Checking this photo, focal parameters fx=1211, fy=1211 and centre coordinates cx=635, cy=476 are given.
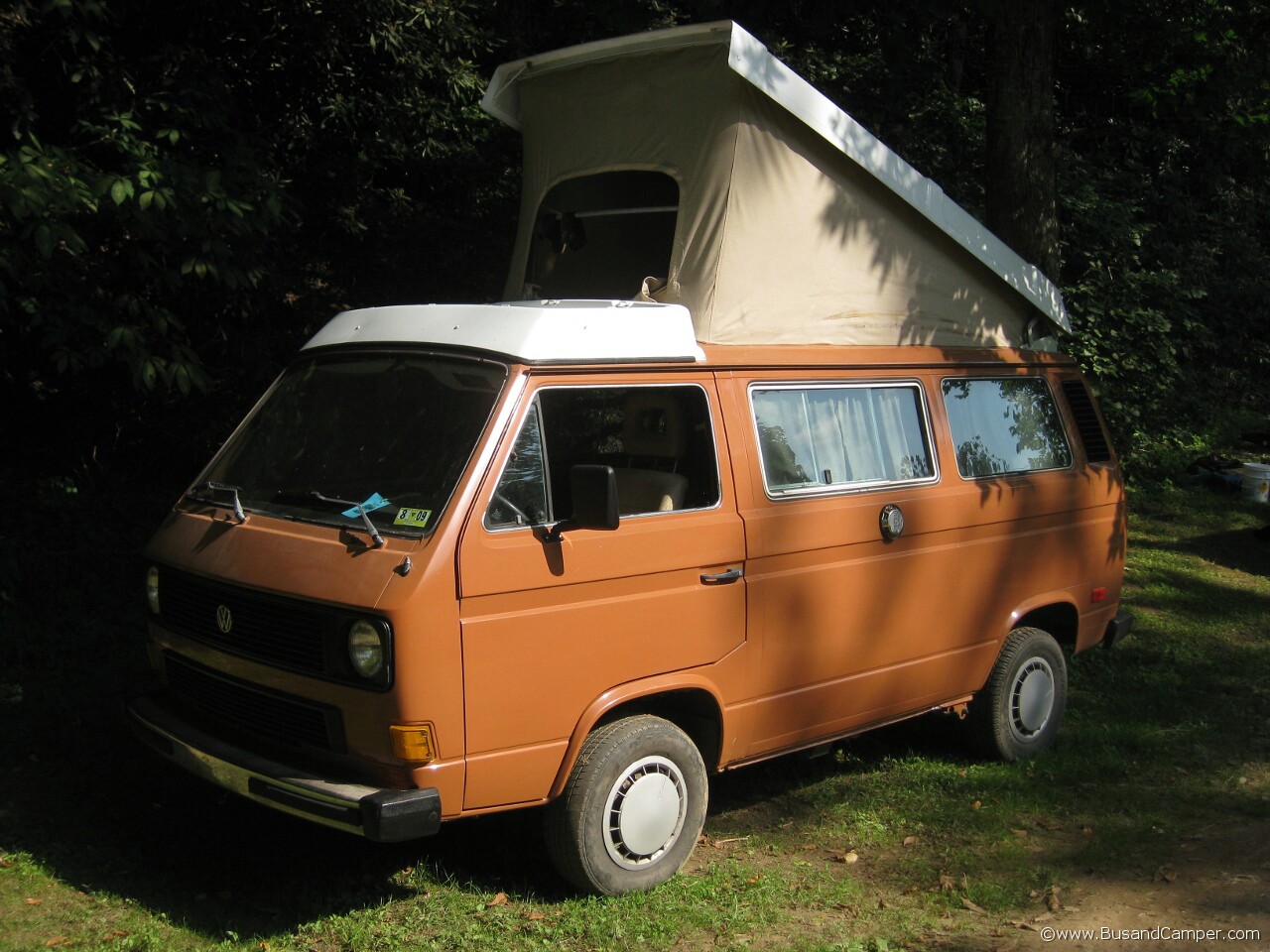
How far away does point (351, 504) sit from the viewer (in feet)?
14.8

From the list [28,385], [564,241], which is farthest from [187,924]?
[28,385]

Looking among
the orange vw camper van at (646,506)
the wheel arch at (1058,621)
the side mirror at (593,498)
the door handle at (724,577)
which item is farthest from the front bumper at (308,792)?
the wheel arch at (1058,621)

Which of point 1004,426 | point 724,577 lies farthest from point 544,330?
point 1004,426

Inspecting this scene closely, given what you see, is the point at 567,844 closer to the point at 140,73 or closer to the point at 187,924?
the point at 187,924

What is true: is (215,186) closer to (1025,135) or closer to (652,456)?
(652,456)

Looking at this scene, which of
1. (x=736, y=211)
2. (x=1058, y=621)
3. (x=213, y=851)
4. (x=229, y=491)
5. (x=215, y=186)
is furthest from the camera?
(x=1058, y=621)

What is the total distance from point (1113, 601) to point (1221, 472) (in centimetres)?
902

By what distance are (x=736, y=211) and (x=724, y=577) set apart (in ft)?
5.75

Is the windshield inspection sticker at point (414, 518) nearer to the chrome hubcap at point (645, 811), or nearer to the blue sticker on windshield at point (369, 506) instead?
the blue sticker on windshield at point (369, 506)

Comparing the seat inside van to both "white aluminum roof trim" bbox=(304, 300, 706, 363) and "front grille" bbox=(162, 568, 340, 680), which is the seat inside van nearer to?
"white aluminum roof trim" bbox=(304, 300, 706, 363)

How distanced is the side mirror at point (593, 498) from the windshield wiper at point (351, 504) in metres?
0.62

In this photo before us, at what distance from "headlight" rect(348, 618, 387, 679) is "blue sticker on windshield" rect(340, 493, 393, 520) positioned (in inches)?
16.8

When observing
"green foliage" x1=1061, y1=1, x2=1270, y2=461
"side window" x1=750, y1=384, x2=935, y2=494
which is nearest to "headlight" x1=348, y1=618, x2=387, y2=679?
"side window" x1=750, y1=384, x2=935, y2=494

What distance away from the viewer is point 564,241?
6.64 meters
